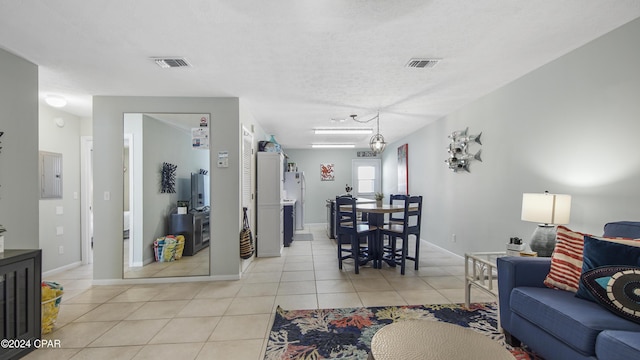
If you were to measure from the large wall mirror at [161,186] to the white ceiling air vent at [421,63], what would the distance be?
2.64 m

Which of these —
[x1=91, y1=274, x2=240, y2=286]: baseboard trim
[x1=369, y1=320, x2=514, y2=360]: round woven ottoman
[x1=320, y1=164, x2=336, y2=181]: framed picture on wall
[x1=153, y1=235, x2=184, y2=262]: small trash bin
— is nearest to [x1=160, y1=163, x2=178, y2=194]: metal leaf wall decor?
[x1=153, y1=235, x2=184, y2=262]: small trash bin

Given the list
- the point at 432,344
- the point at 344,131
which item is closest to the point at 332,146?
the point at 344,131

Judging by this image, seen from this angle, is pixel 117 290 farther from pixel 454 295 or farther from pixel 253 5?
pixel 454 295

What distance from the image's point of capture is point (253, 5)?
6.34 feet

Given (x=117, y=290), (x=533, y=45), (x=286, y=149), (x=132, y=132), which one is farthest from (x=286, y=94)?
(x=286, y=149)

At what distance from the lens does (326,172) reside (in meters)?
9.02

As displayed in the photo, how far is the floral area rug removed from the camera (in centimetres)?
209

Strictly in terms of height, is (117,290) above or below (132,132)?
below

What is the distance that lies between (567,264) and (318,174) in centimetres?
727

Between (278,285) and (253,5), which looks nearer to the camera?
(253,5)

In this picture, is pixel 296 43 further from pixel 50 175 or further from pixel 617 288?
pixel 50 175

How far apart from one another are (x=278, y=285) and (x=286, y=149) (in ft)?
19.5

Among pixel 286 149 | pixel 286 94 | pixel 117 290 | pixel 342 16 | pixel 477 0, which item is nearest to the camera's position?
pixel 477 0

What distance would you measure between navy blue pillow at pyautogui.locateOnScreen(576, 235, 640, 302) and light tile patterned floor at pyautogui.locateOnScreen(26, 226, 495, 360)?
53.7 inches
